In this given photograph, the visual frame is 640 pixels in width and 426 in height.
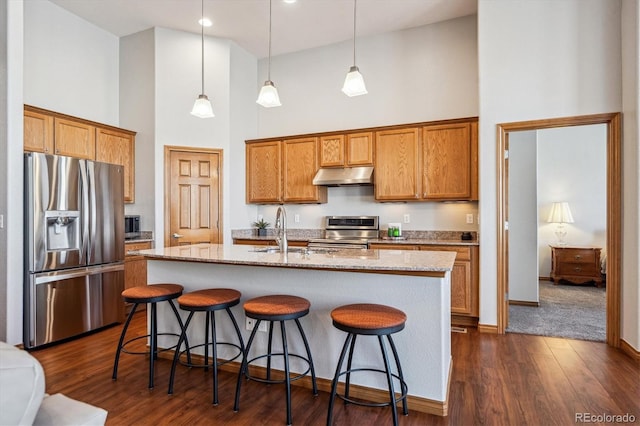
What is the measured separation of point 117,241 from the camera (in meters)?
3.93

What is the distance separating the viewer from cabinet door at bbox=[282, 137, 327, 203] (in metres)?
4.95

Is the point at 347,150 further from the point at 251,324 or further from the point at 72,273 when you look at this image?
the point at 72,273

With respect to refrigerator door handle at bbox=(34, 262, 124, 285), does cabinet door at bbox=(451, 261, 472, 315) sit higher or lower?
lower

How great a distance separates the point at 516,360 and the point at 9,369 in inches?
127

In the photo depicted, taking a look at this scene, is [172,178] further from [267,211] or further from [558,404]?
[558,404]

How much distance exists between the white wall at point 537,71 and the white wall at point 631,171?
1.1 inches

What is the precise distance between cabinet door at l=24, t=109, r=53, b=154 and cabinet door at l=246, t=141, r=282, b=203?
236 cm

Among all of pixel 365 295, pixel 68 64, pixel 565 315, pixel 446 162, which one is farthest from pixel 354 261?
pixel 68 64

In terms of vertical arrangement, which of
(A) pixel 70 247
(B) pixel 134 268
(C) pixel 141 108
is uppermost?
(C) pixel 141 108

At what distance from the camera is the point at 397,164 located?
14.6 feet

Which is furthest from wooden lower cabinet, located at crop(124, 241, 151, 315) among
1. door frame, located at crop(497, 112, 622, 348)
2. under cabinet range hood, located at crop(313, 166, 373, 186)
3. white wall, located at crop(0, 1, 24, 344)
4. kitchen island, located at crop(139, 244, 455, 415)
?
door frame, located at crop(497, 112, 622, 348)

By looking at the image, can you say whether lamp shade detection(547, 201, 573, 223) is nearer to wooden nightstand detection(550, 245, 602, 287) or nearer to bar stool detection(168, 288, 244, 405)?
wooden nightstand detection(550, 245, 602, 287)

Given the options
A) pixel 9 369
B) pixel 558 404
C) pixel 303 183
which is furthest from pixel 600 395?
pixel 303 183

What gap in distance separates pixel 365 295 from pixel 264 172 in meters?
3.31
